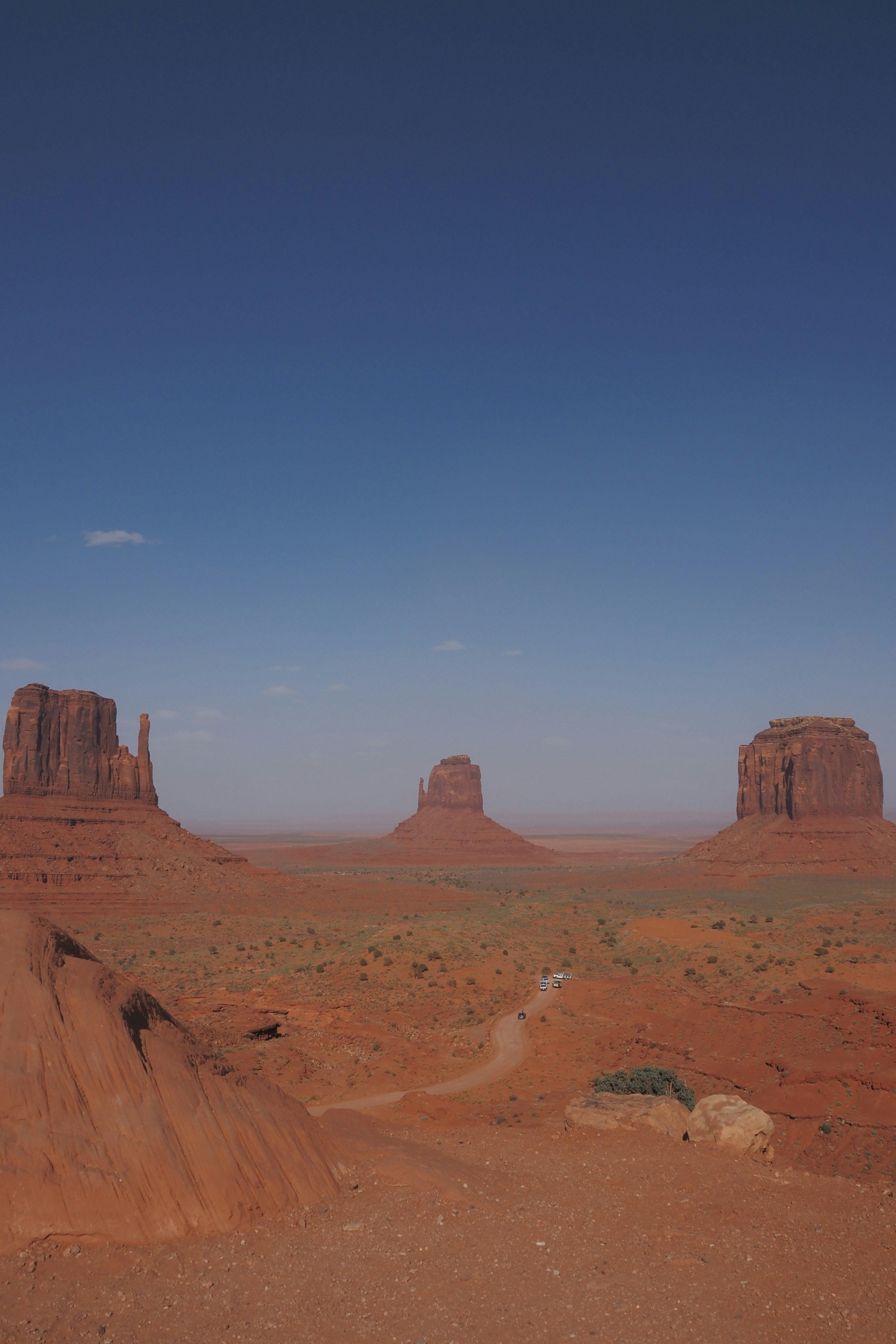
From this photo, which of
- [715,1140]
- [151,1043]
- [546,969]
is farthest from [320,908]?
[151,1043]

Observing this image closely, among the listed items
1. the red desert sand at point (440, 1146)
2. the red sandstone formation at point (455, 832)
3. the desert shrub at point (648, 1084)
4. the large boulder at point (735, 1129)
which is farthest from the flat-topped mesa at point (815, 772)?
the large boulder at point (735, 1129)

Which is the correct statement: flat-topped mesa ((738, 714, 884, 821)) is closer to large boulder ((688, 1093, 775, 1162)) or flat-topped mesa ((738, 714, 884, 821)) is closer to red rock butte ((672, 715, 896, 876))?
red rock butte ((672, 715, 896, 876))

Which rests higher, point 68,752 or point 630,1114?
point 68,752

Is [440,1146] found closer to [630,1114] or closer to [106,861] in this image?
[630,1114]

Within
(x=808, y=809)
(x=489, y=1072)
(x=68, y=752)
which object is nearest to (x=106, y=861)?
(x=68, y=752)

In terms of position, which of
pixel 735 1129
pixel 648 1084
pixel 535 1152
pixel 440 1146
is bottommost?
pixel 648 1084

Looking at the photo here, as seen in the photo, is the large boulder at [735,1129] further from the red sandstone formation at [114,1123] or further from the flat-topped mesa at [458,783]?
the flat-topped mesa at [458,783]

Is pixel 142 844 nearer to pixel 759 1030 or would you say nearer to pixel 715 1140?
pixel 759 1030
